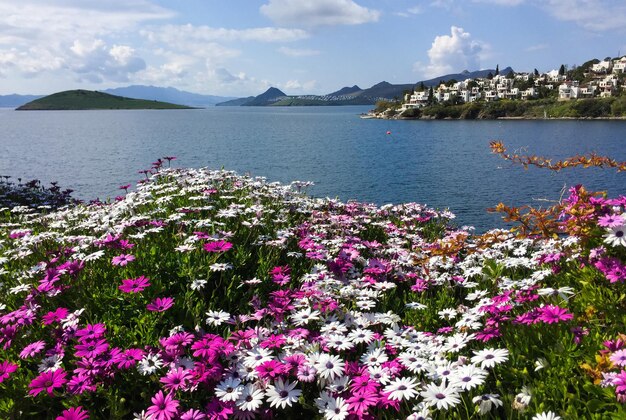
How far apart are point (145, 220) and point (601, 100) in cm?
16126

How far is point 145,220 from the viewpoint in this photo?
7359 mm

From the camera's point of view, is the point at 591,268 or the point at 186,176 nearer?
the point at 591,268

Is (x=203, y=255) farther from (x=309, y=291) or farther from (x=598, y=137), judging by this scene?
(x=598, y=137)

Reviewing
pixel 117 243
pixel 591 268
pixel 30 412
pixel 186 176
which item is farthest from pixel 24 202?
pixel 591 268

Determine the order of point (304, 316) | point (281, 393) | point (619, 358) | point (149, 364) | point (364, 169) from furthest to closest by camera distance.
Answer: point (364, 169) < point (304, 316) < point (149, 364) < point (281, 393) < point (619, 358)

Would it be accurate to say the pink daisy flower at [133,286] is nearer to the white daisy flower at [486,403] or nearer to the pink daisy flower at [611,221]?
the white daisy flower at [486,403]

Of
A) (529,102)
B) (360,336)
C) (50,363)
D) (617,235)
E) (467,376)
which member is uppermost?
(529,102)

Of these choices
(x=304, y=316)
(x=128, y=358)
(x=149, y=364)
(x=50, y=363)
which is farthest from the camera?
(x=304, y=316)

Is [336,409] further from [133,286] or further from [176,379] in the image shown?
[133,286]

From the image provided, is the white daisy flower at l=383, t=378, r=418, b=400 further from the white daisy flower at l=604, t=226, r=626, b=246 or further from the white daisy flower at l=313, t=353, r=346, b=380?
the white daisy flower at l=604, t=226, r=626, b=246

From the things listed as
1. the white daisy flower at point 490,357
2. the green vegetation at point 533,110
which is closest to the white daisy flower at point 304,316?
the white daisy flower at point 490,357

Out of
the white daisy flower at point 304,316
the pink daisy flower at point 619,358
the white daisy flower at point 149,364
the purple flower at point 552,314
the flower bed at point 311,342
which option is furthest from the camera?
the white daisy flower at point 304,316

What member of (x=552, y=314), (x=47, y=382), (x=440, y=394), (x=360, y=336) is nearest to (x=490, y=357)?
(x=440, y=394)

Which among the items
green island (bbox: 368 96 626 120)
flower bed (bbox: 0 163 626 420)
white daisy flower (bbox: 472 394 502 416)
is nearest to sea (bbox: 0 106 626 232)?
flower bed (bbox: 0 163 626 420)
